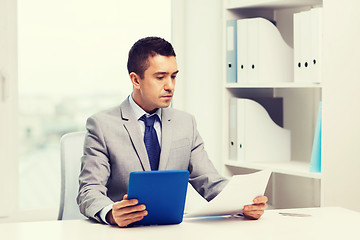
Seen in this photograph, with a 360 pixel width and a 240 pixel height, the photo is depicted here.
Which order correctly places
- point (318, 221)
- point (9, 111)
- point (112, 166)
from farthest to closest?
point (9, 111) → point (112, 166) → point (318, 221)

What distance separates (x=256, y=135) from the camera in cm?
309

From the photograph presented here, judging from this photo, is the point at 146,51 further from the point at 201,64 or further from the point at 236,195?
the point at 201,64

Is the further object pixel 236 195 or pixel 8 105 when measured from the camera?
pixel 8 105

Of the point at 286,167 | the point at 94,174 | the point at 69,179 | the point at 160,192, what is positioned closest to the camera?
the point at 160,192

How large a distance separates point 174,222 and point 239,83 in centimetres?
147

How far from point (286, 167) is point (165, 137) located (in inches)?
36.3

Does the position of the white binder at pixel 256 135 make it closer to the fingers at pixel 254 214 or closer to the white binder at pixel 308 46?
the white binder at pixel 308 46

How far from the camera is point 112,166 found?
2.14 meters

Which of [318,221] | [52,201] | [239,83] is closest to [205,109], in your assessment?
[239,83]

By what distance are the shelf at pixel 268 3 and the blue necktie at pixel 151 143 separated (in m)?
1.12

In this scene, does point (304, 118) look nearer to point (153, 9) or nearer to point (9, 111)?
point (153, 9)

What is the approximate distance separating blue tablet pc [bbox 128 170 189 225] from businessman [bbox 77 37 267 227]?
33 cm

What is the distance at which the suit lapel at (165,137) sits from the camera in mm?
2199

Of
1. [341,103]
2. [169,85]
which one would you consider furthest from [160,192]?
[341,103]
